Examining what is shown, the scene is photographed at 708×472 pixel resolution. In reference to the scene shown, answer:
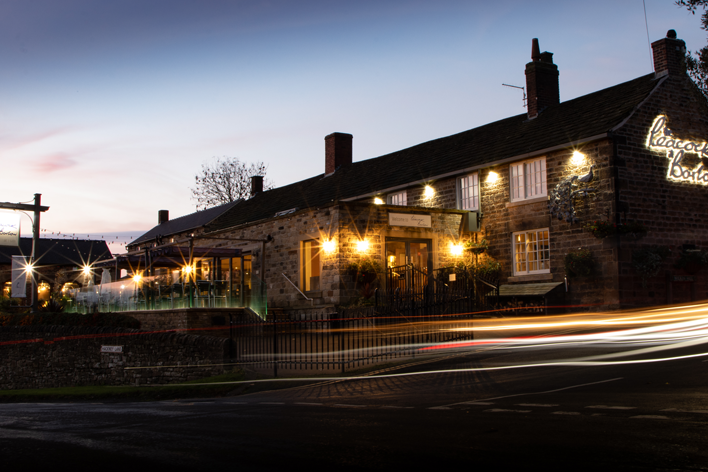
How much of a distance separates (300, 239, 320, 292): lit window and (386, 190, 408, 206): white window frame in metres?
5.77

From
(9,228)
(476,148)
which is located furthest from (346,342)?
(9,228)

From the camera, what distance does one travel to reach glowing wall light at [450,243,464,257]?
964 inches

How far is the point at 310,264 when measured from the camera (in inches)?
947

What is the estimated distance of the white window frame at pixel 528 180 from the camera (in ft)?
72.8

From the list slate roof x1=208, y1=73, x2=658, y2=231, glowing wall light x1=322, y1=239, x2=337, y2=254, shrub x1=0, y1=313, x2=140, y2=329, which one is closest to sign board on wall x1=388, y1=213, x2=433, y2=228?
glowing wall light x1=322, y1=239, x2=337, y2=254

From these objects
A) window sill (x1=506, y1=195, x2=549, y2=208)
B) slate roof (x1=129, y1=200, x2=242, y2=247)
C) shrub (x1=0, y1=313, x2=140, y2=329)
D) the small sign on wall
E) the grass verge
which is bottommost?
the grass verge

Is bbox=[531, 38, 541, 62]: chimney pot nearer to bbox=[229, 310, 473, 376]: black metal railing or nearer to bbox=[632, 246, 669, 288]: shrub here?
bbox=[632, 246, 669, 288]: shrub

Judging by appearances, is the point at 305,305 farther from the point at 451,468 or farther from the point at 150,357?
the point at 451,468

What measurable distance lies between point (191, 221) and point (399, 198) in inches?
828

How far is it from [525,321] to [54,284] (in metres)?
42.8

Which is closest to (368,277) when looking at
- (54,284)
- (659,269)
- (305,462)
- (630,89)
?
(659,269)

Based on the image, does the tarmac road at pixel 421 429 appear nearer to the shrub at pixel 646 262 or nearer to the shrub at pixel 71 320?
the shrub at pixel 646 262

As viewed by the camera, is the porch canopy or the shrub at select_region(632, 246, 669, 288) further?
the porch canopy

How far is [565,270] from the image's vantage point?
20781mm
